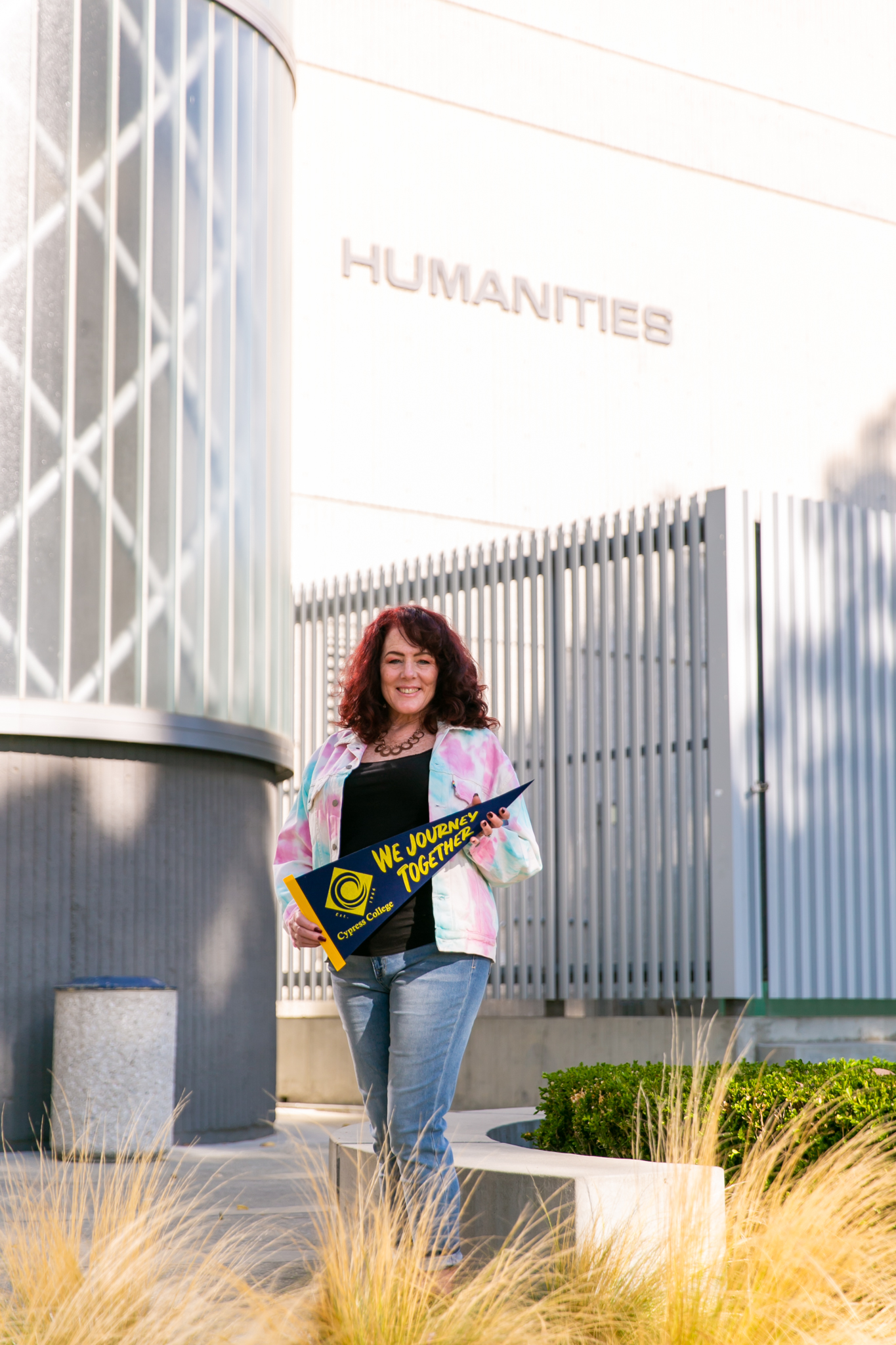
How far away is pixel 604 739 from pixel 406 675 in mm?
6625

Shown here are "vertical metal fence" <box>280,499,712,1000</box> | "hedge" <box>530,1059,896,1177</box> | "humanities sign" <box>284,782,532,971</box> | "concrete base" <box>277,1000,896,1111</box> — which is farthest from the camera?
"vertical metal fence" <box>280,499,712,1000</box>

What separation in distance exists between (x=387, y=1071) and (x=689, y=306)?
55.2 ft

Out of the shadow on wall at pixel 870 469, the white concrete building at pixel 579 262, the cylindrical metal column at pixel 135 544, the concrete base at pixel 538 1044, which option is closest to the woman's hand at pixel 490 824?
the cylindrical metal column at pixel 135 544

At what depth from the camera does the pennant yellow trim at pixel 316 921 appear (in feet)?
13.4

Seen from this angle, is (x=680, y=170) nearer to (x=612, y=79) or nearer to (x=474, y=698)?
(x=612, y=79)

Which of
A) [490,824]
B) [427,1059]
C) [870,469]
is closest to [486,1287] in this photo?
[427,1059]

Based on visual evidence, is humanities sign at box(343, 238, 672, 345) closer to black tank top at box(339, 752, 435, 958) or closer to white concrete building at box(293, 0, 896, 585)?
white concrete building at box(293, 0, 896, 585)

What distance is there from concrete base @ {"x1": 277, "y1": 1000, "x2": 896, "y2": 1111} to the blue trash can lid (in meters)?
1.85

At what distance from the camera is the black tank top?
409 cm

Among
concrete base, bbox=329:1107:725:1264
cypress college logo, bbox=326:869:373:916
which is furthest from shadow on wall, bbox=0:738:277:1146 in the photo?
cypress college logo, bbox=326:869:373:916

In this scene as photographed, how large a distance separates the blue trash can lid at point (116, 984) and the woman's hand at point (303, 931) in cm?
438

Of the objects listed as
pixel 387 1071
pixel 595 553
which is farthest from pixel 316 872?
pixel 595 553

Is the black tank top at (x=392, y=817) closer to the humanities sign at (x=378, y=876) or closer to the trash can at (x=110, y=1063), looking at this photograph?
the humanities sign at (x=378, y=876)

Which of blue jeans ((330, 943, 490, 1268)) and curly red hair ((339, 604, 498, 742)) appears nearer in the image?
blue jeans ((330, 943, 490, 1268))
